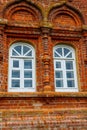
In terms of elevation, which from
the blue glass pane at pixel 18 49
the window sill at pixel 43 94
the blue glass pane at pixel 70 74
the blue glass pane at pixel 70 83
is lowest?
the window sill at pixel 43 94

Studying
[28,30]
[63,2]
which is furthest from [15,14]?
[63,2]

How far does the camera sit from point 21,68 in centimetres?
919

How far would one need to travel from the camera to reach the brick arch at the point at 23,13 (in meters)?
9.53

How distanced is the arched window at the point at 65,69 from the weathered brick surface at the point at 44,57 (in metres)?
0.17

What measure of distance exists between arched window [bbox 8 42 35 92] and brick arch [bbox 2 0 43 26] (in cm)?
84

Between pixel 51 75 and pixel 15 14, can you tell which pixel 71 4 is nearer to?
pixel 15 14

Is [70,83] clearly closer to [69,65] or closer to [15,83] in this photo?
[69,65]

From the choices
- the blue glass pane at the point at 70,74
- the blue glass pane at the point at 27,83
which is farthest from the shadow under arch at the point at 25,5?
the blue glass pane at the point at 27,83

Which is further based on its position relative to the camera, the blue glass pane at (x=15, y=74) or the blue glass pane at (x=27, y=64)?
the blue glass pane at (x=27, y=64)

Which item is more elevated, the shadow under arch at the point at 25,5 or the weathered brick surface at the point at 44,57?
the shadow under arch at the point at 25,5

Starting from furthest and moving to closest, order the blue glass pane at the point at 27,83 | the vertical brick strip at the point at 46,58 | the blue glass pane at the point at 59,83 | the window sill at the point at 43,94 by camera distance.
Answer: the blue glass pane at the point at 59,83 < the blue glass pane at the point at 27,83 < the vertical brick strip at the point at 46,58 < the window sill at the point at 43,94

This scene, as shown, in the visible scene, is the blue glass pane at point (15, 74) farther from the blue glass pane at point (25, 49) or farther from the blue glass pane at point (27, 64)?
the blue glass pane at point (25, 49)

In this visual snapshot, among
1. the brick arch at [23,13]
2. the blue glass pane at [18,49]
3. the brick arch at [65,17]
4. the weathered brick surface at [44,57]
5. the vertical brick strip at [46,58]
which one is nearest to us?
the weathered brick surface at [44,57]

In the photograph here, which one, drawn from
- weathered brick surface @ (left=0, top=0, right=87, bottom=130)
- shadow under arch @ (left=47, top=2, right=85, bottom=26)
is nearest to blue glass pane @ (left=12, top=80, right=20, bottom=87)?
weathered brick surface @ (left=0, top=0, right=87, bottom=130)
